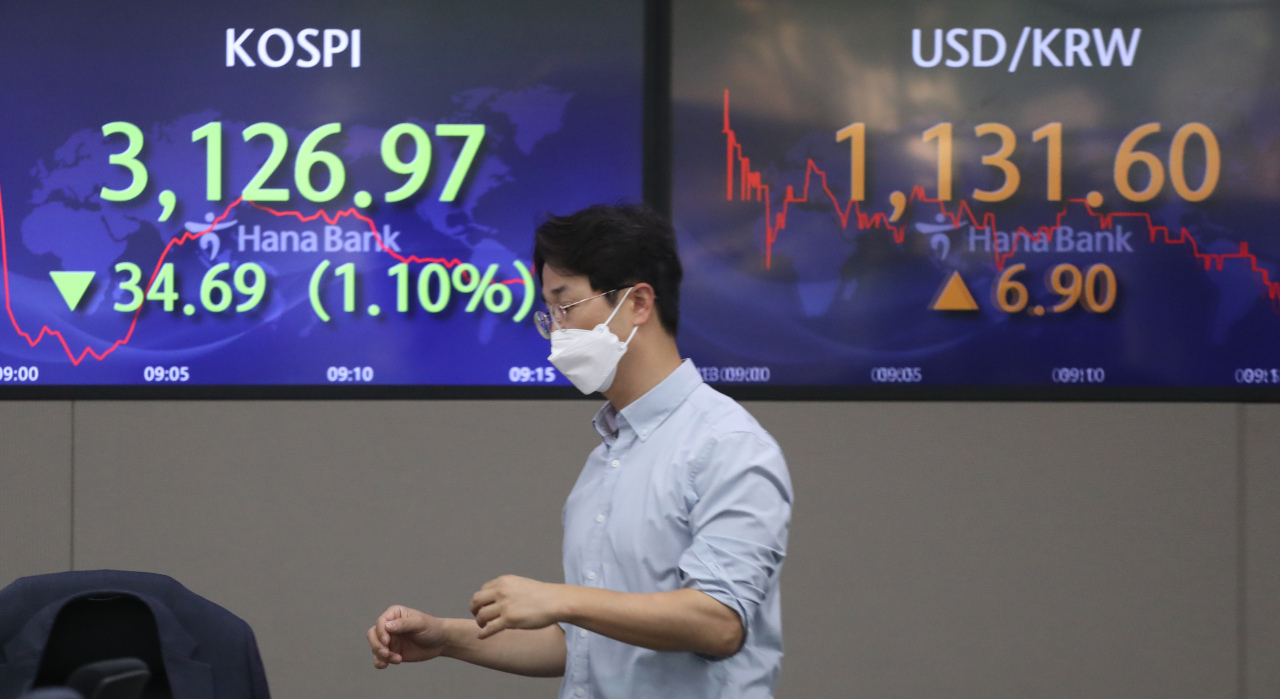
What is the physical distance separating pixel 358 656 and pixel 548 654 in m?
1.47

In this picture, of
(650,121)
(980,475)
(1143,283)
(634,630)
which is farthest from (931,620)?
(634,630)

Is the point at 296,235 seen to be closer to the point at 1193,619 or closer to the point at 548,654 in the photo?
the point at 548,654

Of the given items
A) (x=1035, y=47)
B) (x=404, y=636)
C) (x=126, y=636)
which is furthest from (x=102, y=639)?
(x=1035, y=47)

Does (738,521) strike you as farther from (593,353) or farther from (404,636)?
Result: (404,636)

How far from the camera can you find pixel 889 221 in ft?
9.71

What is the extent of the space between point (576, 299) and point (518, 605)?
1.59ft

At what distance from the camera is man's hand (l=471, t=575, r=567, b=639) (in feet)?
4.27

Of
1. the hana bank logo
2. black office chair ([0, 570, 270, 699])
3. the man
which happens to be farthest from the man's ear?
the hana bank logo

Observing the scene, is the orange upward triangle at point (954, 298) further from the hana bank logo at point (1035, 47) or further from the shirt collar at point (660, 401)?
the shirt collar at point (660, 401)

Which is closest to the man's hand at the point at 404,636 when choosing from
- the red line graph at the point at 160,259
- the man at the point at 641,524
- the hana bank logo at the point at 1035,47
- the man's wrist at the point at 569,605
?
the man at the point at 641,524

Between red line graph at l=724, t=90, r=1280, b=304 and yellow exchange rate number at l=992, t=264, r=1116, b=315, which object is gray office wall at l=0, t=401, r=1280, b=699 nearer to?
yellow exchange rate number at l=992, t=264, r=1116, b=315

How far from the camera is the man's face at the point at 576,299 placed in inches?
62.6

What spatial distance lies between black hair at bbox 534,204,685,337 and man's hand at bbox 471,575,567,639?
45cm

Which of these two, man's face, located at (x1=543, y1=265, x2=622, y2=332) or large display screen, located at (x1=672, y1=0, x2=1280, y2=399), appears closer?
man's face, located at (x1=543, y1=265, x2=622, y2=332)
